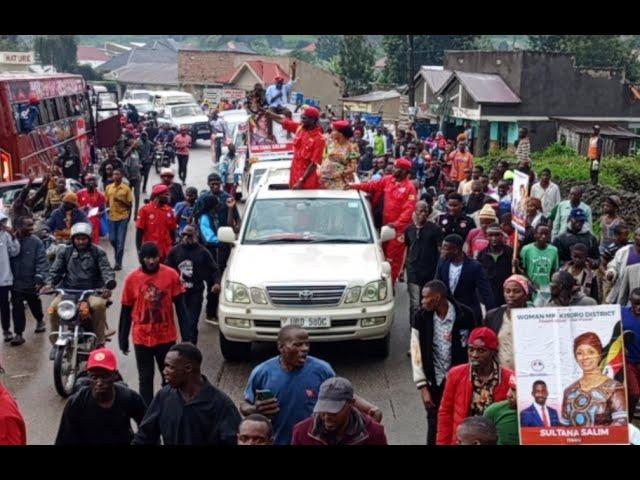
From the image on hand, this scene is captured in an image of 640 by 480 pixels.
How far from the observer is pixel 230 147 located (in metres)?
24.2

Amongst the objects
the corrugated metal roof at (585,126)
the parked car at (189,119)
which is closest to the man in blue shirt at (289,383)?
the corrugated metal roof at (585,126)

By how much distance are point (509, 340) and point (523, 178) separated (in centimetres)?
369

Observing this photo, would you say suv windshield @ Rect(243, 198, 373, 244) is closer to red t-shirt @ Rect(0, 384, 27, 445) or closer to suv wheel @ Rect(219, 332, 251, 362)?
suv wheel @ Rect(219, 332, 251, 362)

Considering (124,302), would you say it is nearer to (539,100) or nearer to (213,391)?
(213,391)

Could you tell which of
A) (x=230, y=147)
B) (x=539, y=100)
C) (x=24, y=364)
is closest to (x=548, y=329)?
(x=24, y=364)

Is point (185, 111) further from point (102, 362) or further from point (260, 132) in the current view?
point (102, 362)

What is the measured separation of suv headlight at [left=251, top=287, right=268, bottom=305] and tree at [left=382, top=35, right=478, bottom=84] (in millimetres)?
50998

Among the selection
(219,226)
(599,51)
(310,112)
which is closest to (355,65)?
(599,51)

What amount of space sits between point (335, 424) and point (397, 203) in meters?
7.59

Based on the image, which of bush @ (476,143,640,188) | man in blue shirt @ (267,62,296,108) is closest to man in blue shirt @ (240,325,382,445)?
bush @ (476,143,640,188)

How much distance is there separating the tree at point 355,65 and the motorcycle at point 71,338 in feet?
171

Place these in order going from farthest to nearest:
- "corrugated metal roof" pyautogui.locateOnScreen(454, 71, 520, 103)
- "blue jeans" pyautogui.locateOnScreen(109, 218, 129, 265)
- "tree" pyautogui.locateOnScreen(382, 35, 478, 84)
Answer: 1. "tree" pyautogui.locateOnScreen(382, 35, 478, 84)
2. "corrugated metal roof" pyautogui.locateOnScreen(454, 71, 520, 103)
3. "blue jeans" pyautogui.locateOnScreen(109, 218, 129, 265)

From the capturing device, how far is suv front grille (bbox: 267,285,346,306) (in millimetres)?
9438
